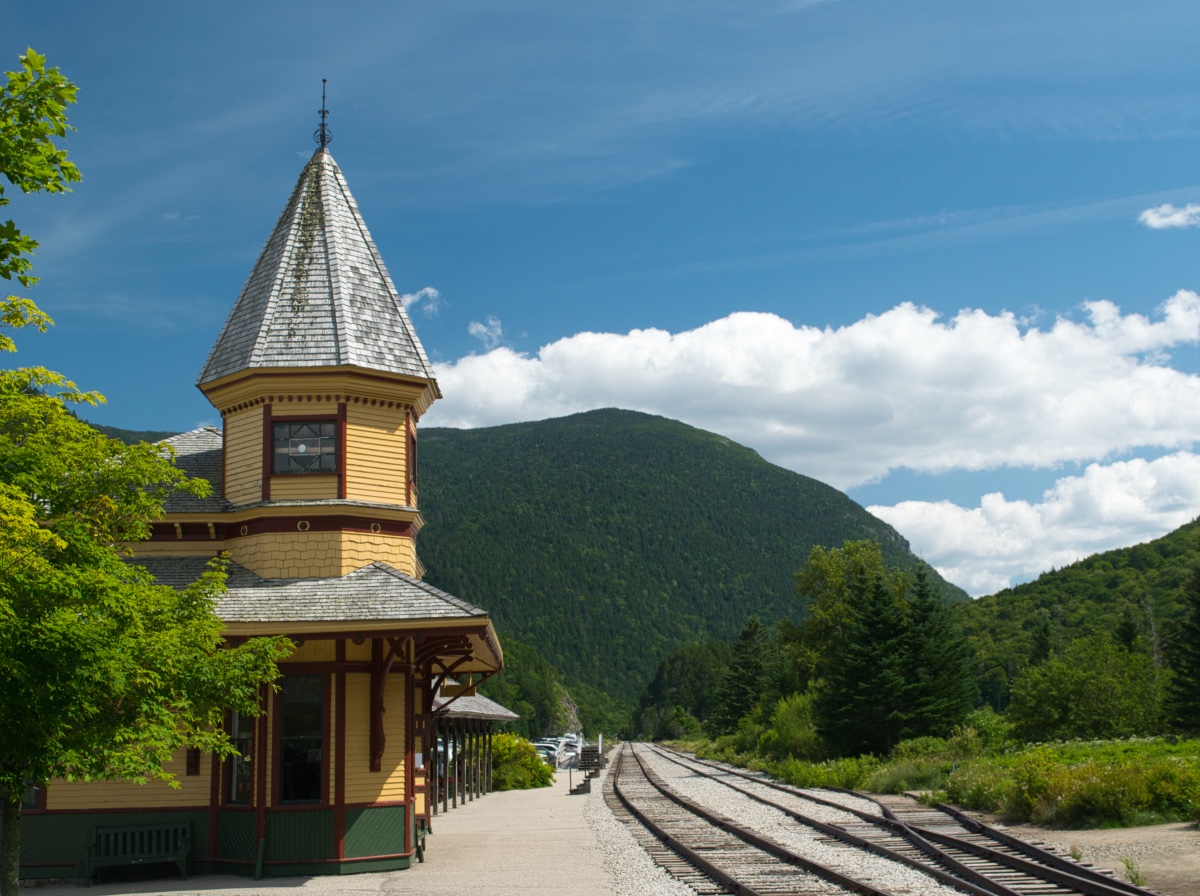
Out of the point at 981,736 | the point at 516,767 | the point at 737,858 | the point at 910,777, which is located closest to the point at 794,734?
the point at 516,767

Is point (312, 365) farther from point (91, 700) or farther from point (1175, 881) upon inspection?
point (1175, 881)

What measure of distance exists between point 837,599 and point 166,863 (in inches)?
2114

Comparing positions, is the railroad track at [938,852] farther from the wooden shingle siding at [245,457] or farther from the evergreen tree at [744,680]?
the evergreen tree at [744,680]

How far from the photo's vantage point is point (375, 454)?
19.5 m

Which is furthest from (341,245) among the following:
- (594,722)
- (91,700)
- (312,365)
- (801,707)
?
(594,722)

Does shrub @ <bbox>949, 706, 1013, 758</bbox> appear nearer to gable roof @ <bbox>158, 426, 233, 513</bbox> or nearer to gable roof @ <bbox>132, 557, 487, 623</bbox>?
gable roof @ <bbox>132, 557, 487, 623</bbox>

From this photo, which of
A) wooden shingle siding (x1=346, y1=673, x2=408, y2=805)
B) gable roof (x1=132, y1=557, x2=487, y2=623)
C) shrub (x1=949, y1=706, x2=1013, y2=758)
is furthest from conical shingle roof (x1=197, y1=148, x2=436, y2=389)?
shrub (x1=949, y1=706, x2=1013, y2=758)

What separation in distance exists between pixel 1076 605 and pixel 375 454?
101583 millimetres

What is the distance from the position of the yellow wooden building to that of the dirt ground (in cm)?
920

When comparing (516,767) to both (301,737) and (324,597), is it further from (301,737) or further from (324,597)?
(324,597)

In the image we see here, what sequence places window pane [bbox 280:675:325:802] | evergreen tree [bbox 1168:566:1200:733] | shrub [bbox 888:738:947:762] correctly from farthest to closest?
evergreen tree [bbox 1168:566:1200:733] → shrub [bbox 888:738:947:762] → window pane [bbox 280:675:325:802]

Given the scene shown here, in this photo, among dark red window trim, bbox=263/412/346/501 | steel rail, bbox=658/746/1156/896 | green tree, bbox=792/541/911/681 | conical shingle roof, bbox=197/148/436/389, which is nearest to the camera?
steel rail, bbox=658/746/1156/896

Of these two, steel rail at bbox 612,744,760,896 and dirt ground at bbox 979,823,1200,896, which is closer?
dirt ground at bbox 979,823,1200,896

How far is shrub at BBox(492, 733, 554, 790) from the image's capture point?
45.2 metres
